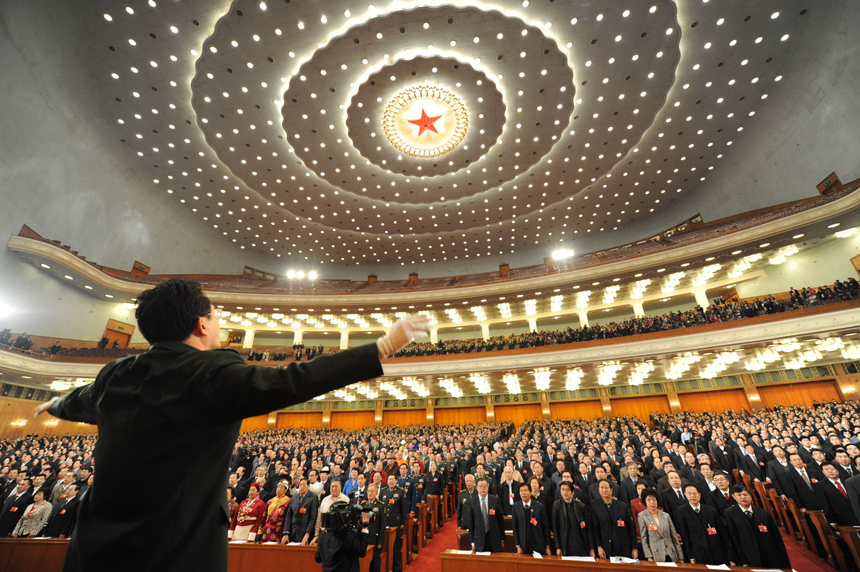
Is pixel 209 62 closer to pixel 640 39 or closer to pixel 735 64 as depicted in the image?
pixel 640 39

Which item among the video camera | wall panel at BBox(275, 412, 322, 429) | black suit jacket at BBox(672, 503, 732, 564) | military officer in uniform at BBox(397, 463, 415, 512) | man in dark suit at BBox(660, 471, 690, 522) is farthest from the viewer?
wall panel at BBox(275, 412, 322, 429)

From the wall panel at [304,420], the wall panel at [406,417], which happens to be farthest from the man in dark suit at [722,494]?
the wall panel at [304,420]

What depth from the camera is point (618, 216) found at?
22.3 m

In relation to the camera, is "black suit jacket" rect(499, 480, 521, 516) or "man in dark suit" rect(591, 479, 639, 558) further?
"black suit jacket" rect(499, 480, 521, 516)

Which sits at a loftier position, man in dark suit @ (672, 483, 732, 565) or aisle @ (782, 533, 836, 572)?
man in dark suit @ (672, 483, 732, 565)

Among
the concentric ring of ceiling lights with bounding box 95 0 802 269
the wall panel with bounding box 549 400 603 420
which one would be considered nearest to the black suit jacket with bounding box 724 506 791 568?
the concentric ring of ceiling lights with bounding box 95 0 802 269

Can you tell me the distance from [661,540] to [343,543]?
356 cm

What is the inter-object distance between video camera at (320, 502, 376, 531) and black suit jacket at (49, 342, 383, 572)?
2.62m

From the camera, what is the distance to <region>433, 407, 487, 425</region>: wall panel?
21328 millimetres

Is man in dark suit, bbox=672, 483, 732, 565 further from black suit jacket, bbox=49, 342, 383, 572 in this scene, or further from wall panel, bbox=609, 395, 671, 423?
wall panel, bbox=609, 395, 671, 423

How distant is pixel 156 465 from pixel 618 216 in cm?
2493

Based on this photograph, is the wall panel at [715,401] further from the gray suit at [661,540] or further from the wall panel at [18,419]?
the wall panel at [18,419]

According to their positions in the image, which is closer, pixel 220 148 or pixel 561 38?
pixel 561 38

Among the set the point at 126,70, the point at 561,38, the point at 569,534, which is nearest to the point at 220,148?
the point at 126,70
